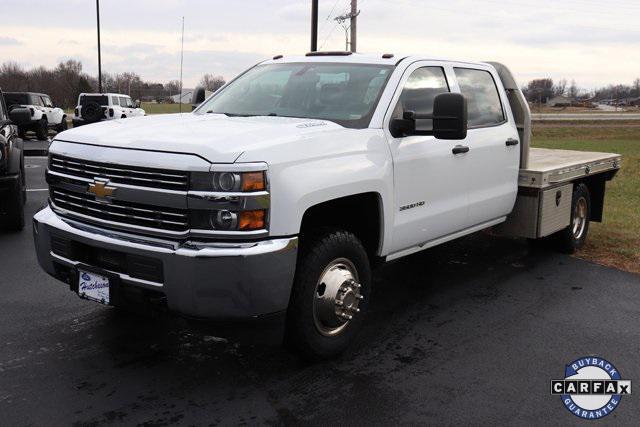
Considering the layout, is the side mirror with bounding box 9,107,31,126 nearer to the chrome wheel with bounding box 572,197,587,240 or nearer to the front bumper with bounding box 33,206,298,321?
the front bumper with bounding box 33,206,298,321

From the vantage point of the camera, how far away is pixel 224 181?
3.39 meters

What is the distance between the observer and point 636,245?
7750 mm

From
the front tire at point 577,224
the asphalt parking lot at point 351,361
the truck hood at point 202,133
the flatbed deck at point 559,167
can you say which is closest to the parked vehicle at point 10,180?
the asphalt parking lot at point 351,361

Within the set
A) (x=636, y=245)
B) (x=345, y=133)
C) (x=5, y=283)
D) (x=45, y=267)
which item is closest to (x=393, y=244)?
(x=345, y=133)

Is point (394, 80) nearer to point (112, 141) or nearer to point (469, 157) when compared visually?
point (469, 157)

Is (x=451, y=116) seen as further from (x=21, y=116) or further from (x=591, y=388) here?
(x=21, y=116)

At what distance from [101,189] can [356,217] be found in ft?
5.33

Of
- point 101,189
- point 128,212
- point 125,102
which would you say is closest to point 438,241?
point 128,212

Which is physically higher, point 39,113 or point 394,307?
point 39,113

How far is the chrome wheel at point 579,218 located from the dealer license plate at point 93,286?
212 inches

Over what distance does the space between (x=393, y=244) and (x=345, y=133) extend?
891 millimetres

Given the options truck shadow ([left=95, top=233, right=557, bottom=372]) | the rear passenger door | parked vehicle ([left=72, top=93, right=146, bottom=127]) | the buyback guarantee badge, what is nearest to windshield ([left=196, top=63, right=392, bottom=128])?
the rear passenger door

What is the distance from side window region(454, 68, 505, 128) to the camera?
551cm

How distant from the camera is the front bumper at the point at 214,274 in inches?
133
